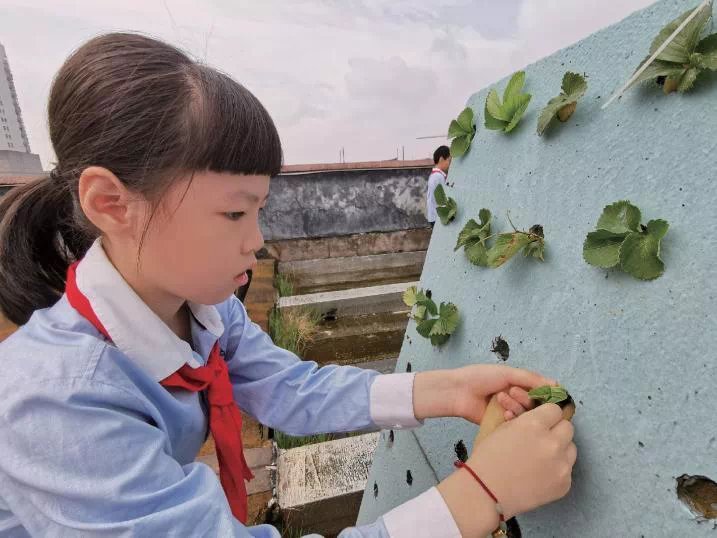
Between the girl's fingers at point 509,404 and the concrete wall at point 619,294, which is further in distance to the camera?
the girl's fingers at point 509,404

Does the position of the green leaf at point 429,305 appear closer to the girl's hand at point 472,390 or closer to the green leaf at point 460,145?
the girl's hand at point 472,390

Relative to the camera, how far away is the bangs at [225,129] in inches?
23.8

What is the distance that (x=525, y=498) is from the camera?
0.55 metres

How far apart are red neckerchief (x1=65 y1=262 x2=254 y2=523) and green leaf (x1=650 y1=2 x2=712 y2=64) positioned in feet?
2.63

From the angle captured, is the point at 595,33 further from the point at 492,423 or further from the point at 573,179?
the point at 492,423

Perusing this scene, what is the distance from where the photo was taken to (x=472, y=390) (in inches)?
29.0

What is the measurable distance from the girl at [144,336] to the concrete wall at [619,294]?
6 centimetres

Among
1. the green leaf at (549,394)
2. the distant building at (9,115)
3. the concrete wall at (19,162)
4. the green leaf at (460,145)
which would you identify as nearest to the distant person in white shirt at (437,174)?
the green leaf at (460,145)

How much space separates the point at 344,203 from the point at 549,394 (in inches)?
162

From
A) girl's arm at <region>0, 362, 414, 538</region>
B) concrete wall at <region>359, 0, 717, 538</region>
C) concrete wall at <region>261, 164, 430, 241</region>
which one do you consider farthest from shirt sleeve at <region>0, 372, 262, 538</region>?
concrete wall at <region>261, 164, 430, 241</region>

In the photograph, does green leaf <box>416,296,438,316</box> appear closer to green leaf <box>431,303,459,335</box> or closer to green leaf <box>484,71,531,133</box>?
green leaf <box>431,303,459,335</box>

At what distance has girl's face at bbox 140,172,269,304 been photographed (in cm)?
61

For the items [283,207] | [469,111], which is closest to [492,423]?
[469,111]

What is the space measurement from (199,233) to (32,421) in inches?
11.8
